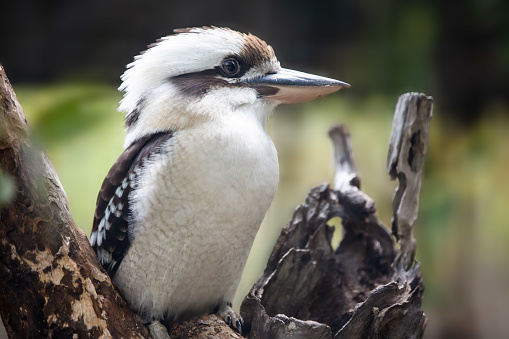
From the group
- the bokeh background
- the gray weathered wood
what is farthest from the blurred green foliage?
the gray weathered wood

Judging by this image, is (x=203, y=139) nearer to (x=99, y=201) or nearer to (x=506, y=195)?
(x=99, y=201)

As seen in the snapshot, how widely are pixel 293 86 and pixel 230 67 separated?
0.15m

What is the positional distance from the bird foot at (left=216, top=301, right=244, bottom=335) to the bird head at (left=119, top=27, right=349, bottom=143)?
0.48 metres

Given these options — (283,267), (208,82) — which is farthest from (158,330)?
(208,82)

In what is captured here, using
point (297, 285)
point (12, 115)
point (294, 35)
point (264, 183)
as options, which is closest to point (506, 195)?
point (294, 35)

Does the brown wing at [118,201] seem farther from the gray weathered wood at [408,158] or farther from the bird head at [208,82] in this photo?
the gray weathered wood at [408,158]

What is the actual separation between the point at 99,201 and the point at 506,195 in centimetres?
179

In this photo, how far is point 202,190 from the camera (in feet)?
3.64

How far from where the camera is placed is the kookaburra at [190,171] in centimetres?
112

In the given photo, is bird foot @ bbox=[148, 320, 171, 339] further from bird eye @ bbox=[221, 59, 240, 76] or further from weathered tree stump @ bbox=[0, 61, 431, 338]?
bird eye @ bbox=[221, 59, 240, 76]

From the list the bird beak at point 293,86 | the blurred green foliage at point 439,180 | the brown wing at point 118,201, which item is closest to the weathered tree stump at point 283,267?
the brown wing at point 118,201

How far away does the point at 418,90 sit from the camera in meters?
2.14

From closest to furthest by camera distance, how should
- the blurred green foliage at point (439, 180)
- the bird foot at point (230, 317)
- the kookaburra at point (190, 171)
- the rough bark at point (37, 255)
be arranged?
the rough bark at point (37, 255) < the kookaburra at point (190, 171) < the bird foot at point (230, 317) < the blurred green foliage at point (439, 180)

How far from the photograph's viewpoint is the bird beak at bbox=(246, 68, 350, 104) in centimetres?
121
